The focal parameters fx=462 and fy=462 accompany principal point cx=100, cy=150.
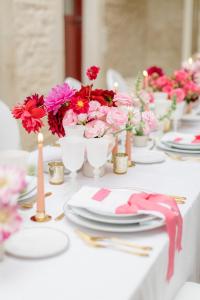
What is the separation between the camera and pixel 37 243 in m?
1.10

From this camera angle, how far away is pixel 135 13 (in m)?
5.95

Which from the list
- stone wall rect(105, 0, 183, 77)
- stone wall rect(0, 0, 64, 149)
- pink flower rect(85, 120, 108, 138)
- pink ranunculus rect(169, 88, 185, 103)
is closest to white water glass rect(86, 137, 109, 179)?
pink flower rect(85, 120, 108, 138)

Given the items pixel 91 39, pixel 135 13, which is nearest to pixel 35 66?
pixel 91 39

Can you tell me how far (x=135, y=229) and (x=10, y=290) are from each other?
37 cm

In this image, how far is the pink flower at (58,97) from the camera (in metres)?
1.54

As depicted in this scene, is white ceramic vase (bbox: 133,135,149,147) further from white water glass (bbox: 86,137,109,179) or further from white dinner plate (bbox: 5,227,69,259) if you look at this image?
white dinner plate (bbox: 5,227,69,259)

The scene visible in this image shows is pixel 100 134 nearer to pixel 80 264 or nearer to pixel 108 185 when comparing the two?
pixel 108 185

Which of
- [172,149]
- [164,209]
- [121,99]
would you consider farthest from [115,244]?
[172,149]

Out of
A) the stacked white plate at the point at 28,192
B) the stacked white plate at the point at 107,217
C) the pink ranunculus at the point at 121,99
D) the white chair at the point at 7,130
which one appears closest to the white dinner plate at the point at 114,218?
the stacked white plate at the point at 107,217

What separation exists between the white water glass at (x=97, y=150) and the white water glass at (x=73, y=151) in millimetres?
32

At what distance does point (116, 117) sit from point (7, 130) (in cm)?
89

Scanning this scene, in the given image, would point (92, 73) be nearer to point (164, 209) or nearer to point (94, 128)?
point (94, 128)

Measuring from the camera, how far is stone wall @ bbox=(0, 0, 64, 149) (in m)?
3.63

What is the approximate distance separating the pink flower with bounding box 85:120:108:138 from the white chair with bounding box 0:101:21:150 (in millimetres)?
823
